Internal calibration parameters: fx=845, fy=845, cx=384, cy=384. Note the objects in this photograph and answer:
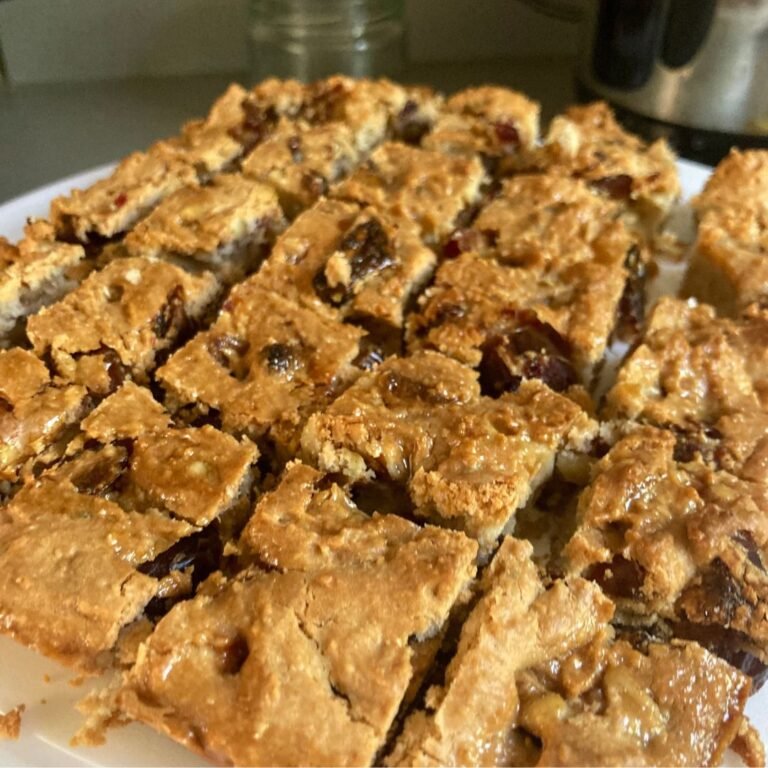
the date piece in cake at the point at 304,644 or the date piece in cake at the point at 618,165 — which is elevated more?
the date piece in cake at the point at 618,165

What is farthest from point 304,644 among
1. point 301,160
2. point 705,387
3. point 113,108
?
point 113,108

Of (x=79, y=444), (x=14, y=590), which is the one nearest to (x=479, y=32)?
(x=79, y=444)

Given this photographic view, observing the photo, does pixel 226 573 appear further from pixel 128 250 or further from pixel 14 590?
pixel 128 250

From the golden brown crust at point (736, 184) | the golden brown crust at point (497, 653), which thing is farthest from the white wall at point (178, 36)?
the golden brown crust at point (497, 653)

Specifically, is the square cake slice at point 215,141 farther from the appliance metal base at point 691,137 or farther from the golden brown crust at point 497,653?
the golden brown crust at point 497,653

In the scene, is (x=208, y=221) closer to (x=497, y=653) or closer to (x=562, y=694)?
(x=497, y=653)

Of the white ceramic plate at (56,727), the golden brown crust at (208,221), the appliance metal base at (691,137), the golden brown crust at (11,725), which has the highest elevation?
the golden brown crust at (208,221)
